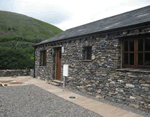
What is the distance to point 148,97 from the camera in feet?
15.4

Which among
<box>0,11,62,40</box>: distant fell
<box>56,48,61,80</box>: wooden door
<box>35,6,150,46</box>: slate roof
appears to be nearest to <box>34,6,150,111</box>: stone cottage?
<box>35,6,150,46</box>: slate roof

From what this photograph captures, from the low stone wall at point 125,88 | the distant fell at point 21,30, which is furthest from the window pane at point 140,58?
the distant fell at point 21,30

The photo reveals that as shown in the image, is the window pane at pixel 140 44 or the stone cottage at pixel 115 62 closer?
the stone cottage at pixel 115 62

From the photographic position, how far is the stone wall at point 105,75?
16.4ft

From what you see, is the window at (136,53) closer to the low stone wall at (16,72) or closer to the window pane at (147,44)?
the window pane at (147,44)

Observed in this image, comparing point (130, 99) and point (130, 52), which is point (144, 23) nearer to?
point (130, 52)

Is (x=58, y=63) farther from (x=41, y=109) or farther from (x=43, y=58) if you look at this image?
(x=41, y=109)

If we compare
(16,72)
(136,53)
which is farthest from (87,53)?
(16,72)

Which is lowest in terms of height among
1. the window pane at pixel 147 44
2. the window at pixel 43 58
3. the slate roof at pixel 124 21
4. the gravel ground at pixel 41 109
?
the gravel ground at pixel 41 109

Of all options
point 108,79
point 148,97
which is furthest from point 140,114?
point 108,79

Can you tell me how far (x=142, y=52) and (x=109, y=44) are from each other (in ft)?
4.60

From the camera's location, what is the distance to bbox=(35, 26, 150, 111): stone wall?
4.99 metres

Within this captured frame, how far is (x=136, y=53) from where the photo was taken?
17.6 ft

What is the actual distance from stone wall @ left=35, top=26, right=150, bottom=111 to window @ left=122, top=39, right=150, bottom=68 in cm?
26
